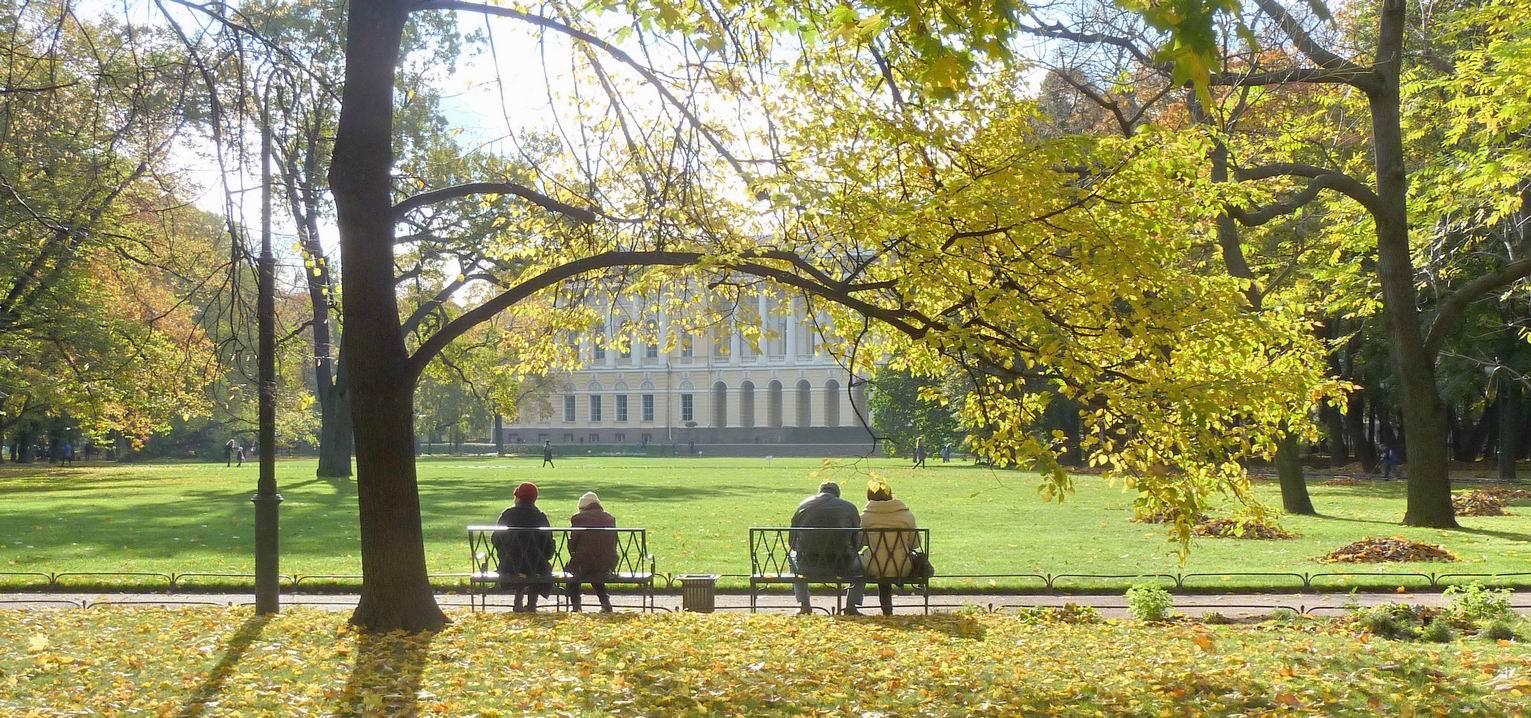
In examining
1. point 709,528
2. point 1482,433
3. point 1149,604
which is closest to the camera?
point 1149,604

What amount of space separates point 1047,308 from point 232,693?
508cm

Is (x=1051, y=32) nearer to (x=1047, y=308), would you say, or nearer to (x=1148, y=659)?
(x=1047, y=308)

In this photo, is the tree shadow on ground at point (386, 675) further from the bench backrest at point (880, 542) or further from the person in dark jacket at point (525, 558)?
the bench backrest at point (880, 542)

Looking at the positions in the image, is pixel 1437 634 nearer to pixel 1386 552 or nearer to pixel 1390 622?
pixel 1390 622

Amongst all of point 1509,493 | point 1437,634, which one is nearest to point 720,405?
point 1509,493

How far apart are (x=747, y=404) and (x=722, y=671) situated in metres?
95.9

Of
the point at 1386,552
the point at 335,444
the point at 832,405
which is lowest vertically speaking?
the point at 1386,552

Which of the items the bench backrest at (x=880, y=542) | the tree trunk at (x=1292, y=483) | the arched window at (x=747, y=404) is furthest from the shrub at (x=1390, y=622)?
the arched window at (x=747, y=404)

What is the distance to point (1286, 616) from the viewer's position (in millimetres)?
10031

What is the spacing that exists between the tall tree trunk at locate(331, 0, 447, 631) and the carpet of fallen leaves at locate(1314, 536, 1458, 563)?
1149 centimetres

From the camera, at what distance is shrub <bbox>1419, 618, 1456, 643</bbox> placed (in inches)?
345

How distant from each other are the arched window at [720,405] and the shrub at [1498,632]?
94782mm

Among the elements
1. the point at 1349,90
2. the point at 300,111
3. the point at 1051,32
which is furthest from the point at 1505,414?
the point at 300,111

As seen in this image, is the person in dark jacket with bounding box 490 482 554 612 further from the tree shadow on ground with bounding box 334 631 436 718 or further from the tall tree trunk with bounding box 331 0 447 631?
the tree shadow on ground with bounding box 334 631 436 718
